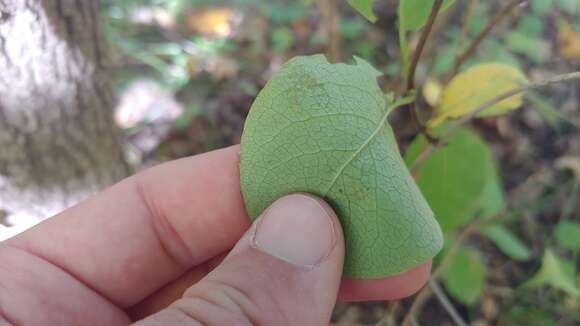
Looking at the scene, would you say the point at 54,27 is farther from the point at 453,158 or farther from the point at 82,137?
the point at 453,158

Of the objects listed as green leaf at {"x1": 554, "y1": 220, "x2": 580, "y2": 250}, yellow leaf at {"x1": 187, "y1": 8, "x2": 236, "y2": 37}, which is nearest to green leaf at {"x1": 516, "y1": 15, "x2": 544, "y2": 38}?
green leaf at {"x1": 554, "y1": 220, "x2": 580, "y2": 250}

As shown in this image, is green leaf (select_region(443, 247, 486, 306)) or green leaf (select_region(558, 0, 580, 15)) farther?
green leaf (select_region(558, 0, 580, 15))

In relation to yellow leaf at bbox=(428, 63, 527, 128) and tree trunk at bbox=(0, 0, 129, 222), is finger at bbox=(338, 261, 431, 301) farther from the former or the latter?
tree trunk at bbox=(0, 0, 129, 222)

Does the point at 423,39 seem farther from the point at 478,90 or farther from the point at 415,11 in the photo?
the point at 478,90

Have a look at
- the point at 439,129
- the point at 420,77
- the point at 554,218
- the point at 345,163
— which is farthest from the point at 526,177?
the point at 345,163

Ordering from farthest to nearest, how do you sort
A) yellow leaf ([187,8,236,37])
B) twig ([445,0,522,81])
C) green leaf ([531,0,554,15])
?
yellow leaf ([187,8,236,37]), green leaf ([531,0,554,15]), twig ([445,0,522,81])
